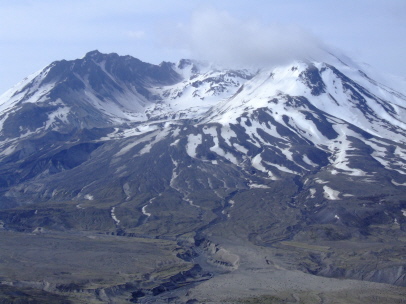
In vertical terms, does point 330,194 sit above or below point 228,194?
below

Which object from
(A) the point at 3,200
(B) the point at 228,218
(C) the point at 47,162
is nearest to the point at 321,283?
(B) the point at 228,218

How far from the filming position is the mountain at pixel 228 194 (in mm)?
74438

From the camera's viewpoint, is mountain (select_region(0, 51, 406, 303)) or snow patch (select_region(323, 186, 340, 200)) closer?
mountain (select_region(0, 51, 406, 303))

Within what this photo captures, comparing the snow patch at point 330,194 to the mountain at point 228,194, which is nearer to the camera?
the mountain at point 228,194

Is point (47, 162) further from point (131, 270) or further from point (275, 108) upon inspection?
point (131, 270)

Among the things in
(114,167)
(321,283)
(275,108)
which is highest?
(275,108)

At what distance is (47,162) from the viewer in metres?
153

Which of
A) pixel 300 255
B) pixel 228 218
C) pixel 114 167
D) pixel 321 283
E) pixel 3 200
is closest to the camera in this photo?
pixel 321 283

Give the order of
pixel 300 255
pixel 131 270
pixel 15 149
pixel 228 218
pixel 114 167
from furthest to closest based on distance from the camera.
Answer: pixel 15 149, pixel 114 167, pixel 228 218, pixel 300 255, pixel 131 270

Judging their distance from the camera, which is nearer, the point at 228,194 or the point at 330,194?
the point at 330,194

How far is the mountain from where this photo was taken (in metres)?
74.4

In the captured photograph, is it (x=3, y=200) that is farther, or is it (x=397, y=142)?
(x=397, y=142)

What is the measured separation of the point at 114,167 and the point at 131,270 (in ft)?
236

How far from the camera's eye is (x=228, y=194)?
123 meters
